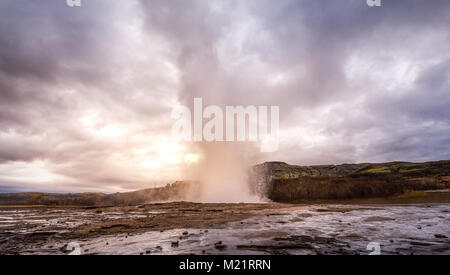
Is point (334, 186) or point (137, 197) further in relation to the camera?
point (137, 197)

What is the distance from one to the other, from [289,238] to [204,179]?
35.6 m

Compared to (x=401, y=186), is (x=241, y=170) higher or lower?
higher

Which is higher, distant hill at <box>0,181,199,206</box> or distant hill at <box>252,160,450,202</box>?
distant hill at <box>252,160,450,202</box>

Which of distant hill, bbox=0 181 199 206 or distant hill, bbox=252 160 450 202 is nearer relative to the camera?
distant hill, bbox=252 160 450 202

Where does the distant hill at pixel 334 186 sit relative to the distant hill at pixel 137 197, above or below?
above

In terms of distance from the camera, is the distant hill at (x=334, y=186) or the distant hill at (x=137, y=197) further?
the distant hill at (x=137, y=197)

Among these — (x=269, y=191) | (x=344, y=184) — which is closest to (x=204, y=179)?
(x=269, y=191)

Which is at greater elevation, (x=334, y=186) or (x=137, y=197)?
(x=334, y=186)
